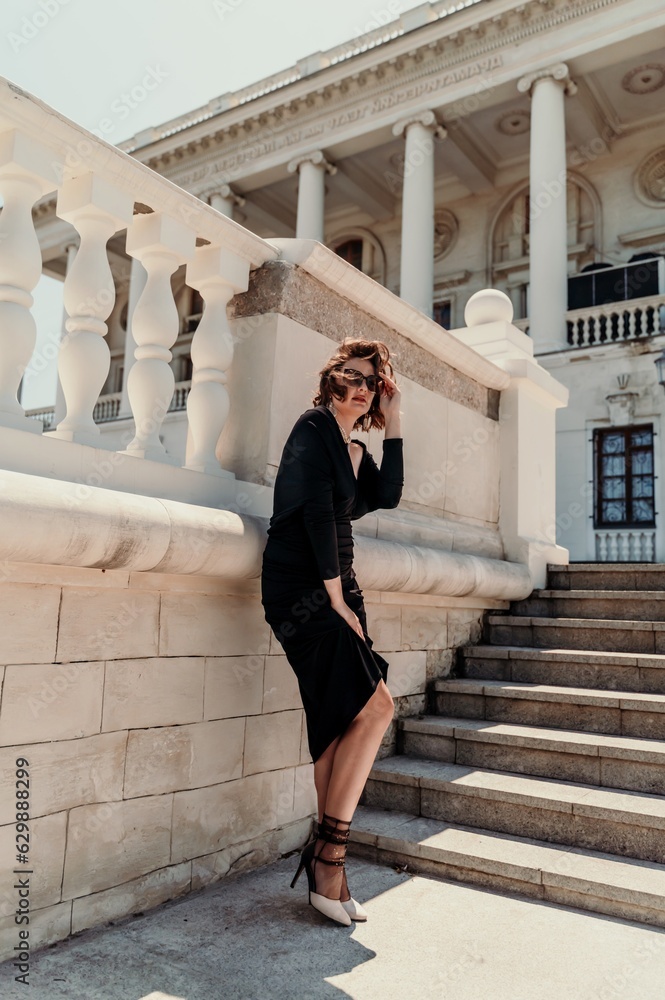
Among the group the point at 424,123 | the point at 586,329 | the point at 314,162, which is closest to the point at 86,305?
the point at 586,329

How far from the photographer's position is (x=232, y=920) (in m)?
2.93

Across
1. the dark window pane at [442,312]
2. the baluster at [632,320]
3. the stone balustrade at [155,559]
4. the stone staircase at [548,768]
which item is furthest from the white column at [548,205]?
the stone balustrade at [155,559]

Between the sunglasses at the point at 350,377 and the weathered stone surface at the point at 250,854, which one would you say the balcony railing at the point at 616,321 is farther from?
the weathered stone surface at the point at 250,854

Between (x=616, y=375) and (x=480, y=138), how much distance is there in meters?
10.1

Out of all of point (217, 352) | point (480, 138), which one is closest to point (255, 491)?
point (217, 352)

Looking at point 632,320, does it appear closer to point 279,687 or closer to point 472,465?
point 472,465

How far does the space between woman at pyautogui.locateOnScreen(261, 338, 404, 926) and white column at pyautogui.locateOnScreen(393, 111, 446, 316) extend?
59.3 feet

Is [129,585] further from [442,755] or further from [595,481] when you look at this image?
[595,481]

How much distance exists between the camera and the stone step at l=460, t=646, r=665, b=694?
4434 mm

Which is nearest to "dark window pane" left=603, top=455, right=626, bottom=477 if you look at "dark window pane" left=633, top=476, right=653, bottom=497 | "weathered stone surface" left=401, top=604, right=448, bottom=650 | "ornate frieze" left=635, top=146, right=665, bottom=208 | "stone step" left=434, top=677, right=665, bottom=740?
"dark window pane" left=633, top=476, right=653, bottom=497

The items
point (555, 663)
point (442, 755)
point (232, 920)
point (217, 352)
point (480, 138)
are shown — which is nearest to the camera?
point (232, 920)

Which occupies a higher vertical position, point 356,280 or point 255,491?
point 356,280

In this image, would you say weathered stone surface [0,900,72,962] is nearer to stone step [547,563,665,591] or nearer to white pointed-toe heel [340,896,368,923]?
white pointed-toe heel [340,896,368,923]

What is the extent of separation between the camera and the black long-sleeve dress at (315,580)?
296cm
